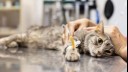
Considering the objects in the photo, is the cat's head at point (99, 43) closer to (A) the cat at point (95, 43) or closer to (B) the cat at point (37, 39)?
(A) the cat at point (95, 43)

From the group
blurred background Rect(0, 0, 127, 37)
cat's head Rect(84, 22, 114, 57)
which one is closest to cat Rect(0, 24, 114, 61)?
cat's head Rect(84, 22, 114, 57)

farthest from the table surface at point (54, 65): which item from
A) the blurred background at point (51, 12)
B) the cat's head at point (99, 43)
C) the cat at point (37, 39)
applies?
the blurred background at point (51, 12)

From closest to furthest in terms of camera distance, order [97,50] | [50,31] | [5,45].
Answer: [97,50], [5,45], [50,31]

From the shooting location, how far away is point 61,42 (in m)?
1.67

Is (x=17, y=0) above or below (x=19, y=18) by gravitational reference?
above

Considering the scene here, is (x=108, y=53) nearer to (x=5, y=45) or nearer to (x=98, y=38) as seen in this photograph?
(x=98, y=38)

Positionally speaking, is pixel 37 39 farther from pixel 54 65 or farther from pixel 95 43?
pixel 54 65

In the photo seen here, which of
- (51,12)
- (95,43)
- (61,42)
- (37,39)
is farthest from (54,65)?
(51,12)

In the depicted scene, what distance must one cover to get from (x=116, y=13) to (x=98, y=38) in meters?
1.72

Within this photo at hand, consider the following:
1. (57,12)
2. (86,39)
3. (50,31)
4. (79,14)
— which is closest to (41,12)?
(57,12)

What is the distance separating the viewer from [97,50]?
1.34 meters

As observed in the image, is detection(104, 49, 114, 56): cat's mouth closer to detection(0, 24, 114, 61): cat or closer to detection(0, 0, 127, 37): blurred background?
detection(0, 24, 114, 61): cat

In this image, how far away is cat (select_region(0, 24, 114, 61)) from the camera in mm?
1329

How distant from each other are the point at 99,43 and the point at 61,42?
14.0 inches
